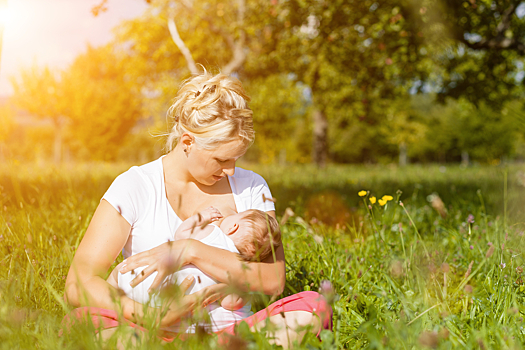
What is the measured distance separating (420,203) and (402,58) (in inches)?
85.2

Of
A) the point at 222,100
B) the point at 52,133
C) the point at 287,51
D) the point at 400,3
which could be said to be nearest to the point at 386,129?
the point at 287,51

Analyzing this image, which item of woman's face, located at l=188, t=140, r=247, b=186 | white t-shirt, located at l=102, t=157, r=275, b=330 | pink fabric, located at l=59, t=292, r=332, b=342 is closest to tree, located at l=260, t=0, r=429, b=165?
woman's face, located at l=188, t=140, r=247, b=186

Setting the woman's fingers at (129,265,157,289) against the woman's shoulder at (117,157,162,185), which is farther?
the woman's shoulder at (117,157,162,185)

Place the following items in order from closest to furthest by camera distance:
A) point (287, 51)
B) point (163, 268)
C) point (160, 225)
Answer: point (163, 268), point (160, 225), point (287, 51)

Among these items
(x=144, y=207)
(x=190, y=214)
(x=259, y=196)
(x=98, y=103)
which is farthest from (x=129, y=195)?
(x=98, y=103)

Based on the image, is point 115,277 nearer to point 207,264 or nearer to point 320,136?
point 207,264

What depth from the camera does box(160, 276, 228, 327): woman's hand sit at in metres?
1.70

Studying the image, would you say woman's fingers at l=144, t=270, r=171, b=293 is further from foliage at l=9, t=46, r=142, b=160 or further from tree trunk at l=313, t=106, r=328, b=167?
foliage at l=9, t=46, r=142, b=160

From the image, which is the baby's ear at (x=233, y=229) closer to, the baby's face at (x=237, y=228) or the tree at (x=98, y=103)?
the baby's face at (x=237, y=228)

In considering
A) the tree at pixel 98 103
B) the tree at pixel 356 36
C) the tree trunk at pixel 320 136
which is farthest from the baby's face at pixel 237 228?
the tree at pixel 98 103

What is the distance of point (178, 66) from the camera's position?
1666 centimetres

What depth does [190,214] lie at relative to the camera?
7.83ft

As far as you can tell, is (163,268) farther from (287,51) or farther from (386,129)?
(386,129)

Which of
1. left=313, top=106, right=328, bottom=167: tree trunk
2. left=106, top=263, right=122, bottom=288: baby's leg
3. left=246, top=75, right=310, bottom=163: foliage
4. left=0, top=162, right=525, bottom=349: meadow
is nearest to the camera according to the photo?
left=0, top=162, right=525, bottom=349: meadow
